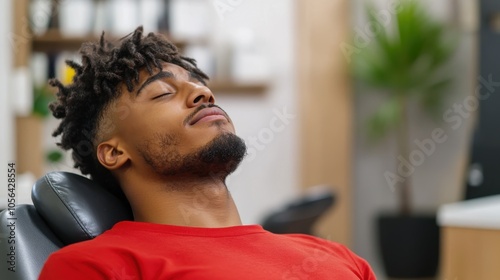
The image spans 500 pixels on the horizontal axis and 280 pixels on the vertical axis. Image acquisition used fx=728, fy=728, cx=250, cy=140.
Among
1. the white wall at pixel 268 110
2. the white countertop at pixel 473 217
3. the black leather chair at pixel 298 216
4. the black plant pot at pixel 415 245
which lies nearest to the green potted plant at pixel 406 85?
the black plant pot at pixel 415 245

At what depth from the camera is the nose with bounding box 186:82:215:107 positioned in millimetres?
1613

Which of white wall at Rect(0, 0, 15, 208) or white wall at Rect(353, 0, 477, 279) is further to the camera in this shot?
white wall at Rect(353, 0, 477, 279)

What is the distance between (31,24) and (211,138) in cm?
347

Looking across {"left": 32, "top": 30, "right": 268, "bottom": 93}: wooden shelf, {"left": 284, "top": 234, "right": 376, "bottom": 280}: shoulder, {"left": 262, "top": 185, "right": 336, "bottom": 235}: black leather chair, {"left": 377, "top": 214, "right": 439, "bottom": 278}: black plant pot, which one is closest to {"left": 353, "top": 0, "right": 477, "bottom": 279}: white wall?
{"left": 377, "top": 214, "right": 439, "bottom": 278}: black plant pot

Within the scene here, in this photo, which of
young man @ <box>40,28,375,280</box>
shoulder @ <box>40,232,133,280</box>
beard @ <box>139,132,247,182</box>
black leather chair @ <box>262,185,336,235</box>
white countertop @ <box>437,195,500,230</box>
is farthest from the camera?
black leather chair @ <box>262,185,336,235</box>

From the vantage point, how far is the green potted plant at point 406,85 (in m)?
4.76

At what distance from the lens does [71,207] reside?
1.50 meters

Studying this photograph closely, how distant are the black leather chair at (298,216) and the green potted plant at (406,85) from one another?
1.51 metres

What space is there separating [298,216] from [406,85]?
5.84 feet

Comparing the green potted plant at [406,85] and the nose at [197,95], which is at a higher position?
the nose at [197,95]

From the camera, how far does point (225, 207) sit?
1.61 meters

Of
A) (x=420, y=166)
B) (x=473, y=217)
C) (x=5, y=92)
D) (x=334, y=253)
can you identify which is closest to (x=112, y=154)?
(x=334, y=253)

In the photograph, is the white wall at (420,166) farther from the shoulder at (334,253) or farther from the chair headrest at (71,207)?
the chair headrest at (71,207)

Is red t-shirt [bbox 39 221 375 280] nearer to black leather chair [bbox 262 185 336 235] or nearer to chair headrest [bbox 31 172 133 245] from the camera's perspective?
chair headrest [bbox 31 172 133 245]
